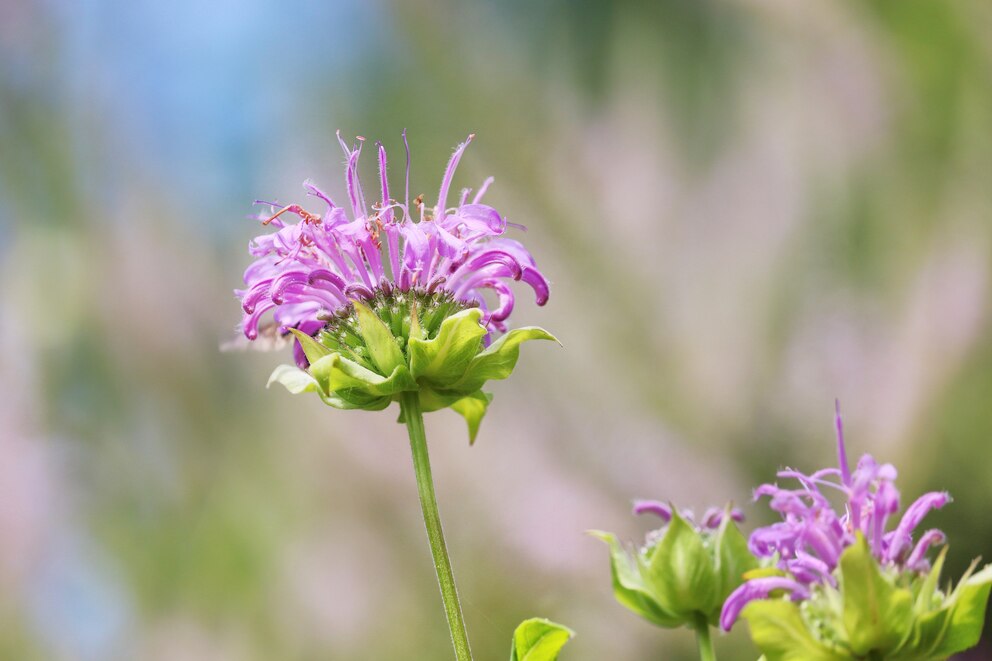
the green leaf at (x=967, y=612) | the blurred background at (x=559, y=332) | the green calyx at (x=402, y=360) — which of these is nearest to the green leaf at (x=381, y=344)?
the green calyx at (x=402, y=360)

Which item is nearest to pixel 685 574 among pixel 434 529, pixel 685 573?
pixel 685 573

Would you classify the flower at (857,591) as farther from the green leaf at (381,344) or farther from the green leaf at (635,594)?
the green leaf at (381,344)

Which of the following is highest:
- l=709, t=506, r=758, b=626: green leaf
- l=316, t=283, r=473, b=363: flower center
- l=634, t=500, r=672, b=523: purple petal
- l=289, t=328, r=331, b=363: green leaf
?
l=316, t=283, r=473, b=363: flower center

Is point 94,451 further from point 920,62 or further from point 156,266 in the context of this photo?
point 920,62

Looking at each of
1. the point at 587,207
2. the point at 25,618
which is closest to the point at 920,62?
the point at 587,207

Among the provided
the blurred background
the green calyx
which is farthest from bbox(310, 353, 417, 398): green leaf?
the blurred background

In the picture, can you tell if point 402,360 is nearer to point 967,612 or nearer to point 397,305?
point 397,305

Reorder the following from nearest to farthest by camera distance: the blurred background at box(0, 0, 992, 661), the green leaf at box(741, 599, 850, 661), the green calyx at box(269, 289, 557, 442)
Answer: the green leaf at box(741, 599, 850, 661), the green calyx at box(269, 289, 557, 442), the blurred background at box(0, 0, 992, 661)

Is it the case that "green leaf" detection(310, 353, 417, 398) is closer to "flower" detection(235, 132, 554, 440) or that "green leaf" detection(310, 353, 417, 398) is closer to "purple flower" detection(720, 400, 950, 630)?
"flower" detection(235, 132, 554, 440)
